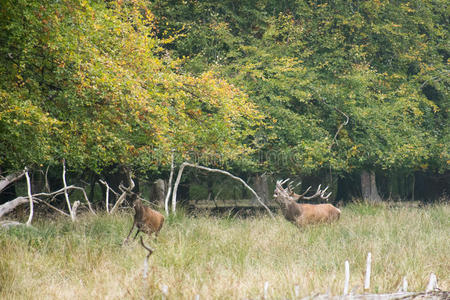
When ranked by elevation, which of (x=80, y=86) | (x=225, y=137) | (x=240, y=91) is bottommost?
(x=225, y=137)

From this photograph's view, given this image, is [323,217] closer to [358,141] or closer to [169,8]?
[358,141]

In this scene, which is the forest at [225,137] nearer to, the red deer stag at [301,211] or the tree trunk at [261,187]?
the red deer stag at [301,211]

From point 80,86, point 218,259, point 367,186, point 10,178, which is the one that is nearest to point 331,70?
point 367,186

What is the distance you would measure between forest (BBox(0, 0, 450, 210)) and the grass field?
1656mm

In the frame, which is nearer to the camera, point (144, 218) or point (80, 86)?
point (80, 86)

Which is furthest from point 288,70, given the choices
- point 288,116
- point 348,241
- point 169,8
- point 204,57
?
point 348,241

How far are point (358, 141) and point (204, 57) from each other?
593cm

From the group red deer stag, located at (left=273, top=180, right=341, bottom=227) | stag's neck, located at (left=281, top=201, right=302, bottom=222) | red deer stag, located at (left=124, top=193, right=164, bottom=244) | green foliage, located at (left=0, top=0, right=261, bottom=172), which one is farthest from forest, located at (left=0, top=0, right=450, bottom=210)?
stag's neck, located at (left=281, top=201, right=302, bottom=222)

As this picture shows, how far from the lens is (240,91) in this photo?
13.7 m

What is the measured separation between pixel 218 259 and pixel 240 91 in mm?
5848

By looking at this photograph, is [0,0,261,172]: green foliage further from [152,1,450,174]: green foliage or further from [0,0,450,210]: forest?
[152,1,450,174]: green foliage

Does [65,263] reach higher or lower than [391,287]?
lower

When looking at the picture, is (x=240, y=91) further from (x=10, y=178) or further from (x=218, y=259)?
(x=10, y=178)

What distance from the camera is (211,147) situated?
572 inches
